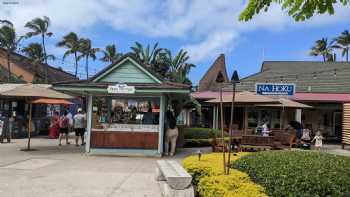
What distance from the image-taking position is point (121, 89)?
54.2 ft

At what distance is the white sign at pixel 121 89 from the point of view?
16391 mm

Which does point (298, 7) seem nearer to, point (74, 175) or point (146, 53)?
point (74, 175)

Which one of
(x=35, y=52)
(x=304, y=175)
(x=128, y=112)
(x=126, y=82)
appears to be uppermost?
(x=35, y=52)

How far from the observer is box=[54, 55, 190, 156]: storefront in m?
16.6

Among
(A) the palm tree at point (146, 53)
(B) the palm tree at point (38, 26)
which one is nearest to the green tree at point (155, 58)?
(A) the palm tree at point (146, 53)

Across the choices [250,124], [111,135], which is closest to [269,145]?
[111,135]

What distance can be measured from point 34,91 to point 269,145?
9.08 metres

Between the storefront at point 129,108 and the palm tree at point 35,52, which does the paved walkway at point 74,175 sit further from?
the palm tree at point 35,52

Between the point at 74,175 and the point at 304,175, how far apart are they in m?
6.38

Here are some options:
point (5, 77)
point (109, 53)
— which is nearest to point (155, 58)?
point (5, 77)

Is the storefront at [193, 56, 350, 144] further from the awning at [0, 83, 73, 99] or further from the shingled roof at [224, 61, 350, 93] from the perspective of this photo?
the awning at [0, 83, 73, 99]

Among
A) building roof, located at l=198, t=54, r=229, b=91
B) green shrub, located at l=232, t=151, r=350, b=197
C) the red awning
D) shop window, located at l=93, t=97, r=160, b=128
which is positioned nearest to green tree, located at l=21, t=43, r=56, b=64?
building roof, located at l=198, t=54, r=229, b=91

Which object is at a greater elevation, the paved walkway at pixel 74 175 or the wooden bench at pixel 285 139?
the wooden bench at pixel 285 139

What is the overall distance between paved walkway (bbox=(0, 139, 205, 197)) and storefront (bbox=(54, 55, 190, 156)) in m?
0.75
